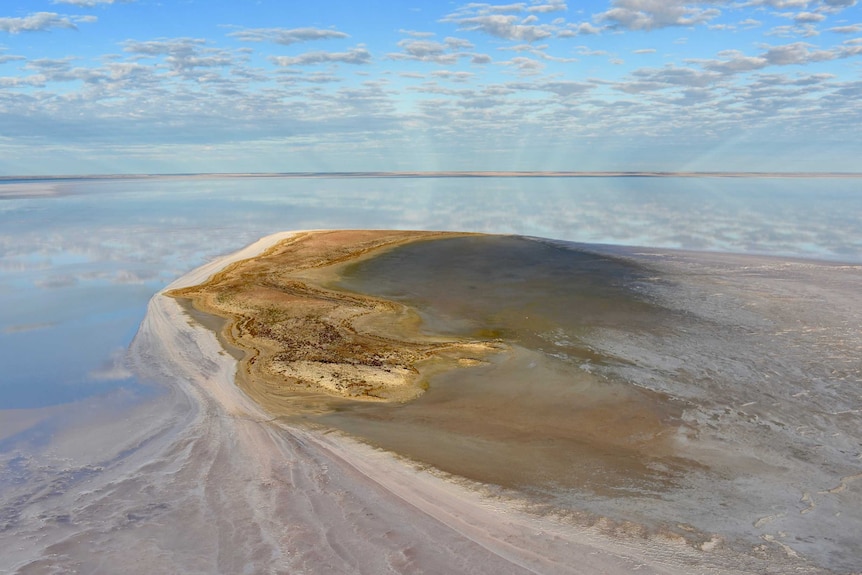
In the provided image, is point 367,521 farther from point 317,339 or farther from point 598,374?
point 317,339

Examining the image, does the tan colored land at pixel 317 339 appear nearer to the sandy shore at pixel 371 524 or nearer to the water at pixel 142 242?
the sandy shore at pixel 371 524

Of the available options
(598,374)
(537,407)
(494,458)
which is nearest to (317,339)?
(537,407)

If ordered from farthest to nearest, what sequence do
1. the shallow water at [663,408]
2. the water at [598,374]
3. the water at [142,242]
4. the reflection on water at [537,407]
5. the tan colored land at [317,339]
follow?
the water at [142,242] → the tan colored land at [317,339] → the reflection on water at [537,407] → the water at [598,374] → the shallow water at [663,408]

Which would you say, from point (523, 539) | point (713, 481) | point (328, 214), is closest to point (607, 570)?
point (523, 539)

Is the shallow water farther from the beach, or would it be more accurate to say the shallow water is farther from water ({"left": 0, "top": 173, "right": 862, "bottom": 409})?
water ({"left": 0, "top": 173, "right": 862, "bottom": 409})

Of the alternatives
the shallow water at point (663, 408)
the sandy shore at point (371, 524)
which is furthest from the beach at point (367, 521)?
the shallow water at point (663, 408)

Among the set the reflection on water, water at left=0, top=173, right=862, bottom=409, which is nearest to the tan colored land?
the reflection on water

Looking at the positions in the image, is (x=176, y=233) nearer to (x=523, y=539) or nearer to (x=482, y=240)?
(x=482, y=240)
